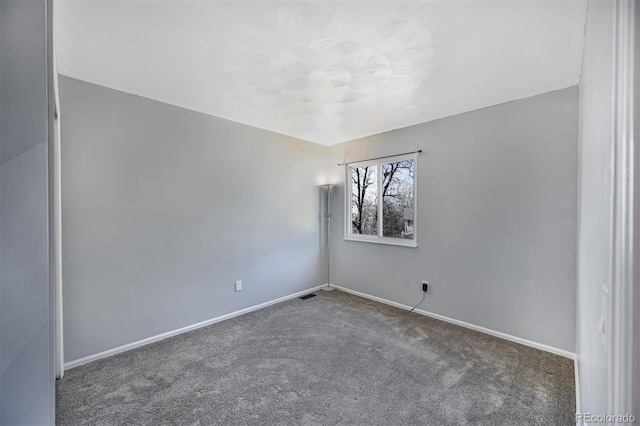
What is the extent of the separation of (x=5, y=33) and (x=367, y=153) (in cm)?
368

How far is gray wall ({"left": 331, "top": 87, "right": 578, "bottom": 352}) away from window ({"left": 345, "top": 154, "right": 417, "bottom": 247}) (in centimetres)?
17

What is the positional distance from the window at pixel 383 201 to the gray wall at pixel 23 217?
3.36 meters

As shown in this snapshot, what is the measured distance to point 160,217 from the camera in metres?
2.70

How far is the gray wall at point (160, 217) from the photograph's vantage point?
226 centimetres

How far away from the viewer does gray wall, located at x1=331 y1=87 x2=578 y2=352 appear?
94.5 inches

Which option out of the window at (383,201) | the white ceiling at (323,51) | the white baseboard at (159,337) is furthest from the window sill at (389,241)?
the white ceiling at (323,51)

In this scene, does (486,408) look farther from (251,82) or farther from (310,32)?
(251,82)

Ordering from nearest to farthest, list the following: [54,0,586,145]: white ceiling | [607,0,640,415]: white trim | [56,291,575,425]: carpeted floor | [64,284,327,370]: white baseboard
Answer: [607,0,640,415]: white trim < [54,0,586,145]: white ceiling < [56,291,575,425]: carpeted floor < [64,284,327,370]: white baseboard

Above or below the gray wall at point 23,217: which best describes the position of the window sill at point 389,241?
below

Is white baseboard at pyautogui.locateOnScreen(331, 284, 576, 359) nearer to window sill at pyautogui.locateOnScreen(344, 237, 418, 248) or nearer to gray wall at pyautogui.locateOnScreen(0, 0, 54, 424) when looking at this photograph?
window sill at pyautogui.locateOnScreen(344, 237, 418, 248)

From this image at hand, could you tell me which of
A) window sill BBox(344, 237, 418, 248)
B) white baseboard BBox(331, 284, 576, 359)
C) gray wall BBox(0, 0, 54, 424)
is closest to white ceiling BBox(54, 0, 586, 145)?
gray wall BBox(0, 0, 54, 424)

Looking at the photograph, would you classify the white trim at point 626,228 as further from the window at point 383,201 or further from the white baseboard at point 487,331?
the window at point 383,201

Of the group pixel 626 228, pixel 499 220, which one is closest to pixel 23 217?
pixel 626 228

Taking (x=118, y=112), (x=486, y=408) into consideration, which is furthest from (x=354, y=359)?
(x=118, y=112)
